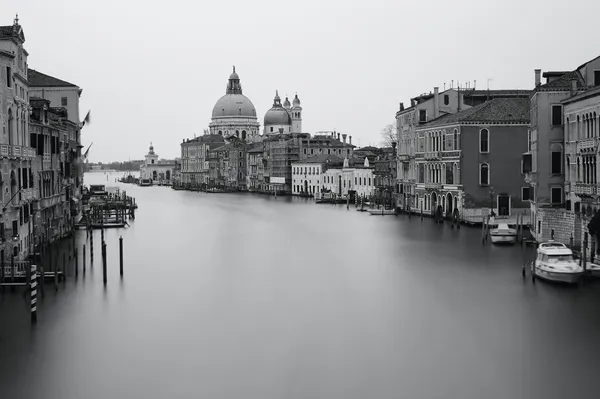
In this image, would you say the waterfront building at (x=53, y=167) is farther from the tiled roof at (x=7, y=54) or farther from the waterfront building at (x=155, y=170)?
the waterfront building at (x=155, y=170)

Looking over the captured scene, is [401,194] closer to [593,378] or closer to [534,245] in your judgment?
[534,245]

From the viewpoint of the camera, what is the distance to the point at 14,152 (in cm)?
1616

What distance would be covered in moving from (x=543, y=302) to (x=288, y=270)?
6808 millimetres

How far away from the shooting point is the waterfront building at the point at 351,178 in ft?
156

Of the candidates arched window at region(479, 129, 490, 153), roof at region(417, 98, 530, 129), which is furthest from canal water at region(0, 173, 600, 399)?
roof at region(417, 98, 530, 129)

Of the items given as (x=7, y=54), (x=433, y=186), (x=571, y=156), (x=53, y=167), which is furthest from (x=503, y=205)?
(x=7, y=54)

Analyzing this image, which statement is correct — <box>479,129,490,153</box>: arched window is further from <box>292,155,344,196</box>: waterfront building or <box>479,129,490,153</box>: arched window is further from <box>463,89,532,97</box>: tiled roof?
<box>292,155,344,196</box>: waterfront building

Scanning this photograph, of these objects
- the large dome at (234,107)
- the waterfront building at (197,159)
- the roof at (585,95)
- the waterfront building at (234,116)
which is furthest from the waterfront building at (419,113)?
the large dome at (234,107)

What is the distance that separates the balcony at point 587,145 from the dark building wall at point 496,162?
10.4m

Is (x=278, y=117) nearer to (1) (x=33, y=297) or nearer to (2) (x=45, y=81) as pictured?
(2) (x=45, y=81)

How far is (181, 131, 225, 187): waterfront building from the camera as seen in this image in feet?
295

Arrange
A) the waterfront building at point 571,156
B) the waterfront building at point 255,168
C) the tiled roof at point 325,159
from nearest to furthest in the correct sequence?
the waterfront building at point 571,156, the tiled roof at point 325,159, the waterfront building at point 255,168

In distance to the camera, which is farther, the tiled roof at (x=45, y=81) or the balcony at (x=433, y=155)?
the balcony at (x=433, y=155)

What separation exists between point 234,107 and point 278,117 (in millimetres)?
13802
